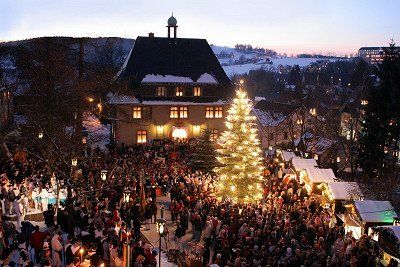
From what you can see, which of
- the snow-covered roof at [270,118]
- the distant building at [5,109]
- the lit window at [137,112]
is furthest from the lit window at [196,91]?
the distant building at [5,109]

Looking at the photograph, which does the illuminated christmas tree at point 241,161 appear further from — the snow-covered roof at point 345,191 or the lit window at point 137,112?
the lit window at point 137,112

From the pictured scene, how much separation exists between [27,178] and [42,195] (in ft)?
6.04

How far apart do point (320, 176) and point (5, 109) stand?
2603 cm

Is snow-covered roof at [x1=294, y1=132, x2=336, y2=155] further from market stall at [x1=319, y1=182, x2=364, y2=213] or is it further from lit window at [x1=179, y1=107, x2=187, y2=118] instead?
market stall at [x1=319, y1=182, x2=364, y2=213]

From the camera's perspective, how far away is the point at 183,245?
19922 millimetres

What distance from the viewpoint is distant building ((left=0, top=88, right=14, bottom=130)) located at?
35681mm

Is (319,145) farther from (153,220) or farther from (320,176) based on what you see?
(153,220)

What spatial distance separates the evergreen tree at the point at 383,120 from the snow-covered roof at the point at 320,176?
27.5ft

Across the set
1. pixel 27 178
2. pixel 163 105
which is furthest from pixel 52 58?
pixel 163 105

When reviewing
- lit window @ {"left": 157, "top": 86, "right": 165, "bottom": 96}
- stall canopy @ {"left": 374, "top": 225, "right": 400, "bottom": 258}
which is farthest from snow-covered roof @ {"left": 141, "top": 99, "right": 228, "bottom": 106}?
stall canopy @ {"left": 374, "top": 225, "right": 400, "bottom": 258}

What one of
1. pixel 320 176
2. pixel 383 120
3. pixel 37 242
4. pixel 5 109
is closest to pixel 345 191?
pixel 320 176

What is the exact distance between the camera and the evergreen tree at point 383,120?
105 feet

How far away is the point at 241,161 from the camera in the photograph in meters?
25.3

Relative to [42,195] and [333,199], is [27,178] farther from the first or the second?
[333,199]
